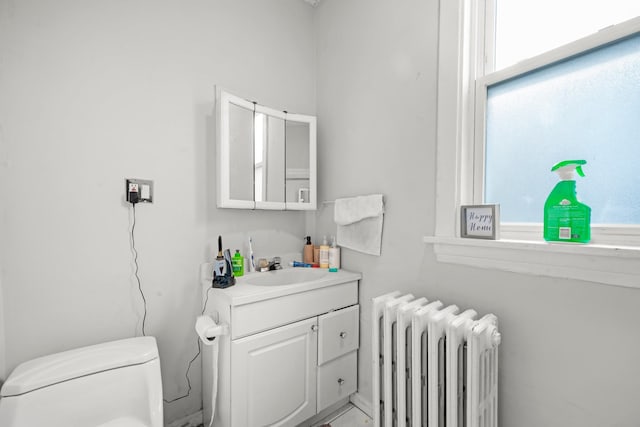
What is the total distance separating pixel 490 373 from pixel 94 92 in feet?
6.18

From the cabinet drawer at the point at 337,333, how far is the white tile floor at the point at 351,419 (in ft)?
1.17

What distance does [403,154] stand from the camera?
4.23ft

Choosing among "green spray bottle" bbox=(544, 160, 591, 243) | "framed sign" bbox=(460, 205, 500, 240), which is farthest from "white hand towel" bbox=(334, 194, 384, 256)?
"green spray bottle" bbox=(544, 160, 591, 243)

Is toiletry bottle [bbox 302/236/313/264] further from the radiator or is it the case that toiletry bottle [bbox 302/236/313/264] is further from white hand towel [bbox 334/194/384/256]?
the radiator

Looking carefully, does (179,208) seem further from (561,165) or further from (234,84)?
(561,165)

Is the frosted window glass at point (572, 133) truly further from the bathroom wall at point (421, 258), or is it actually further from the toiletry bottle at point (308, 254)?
the toiletry bottle at point (308, 254)

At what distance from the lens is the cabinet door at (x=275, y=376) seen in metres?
1.08

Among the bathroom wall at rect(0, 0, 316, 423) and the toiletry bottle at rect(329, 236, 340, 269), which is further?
the toiletry bottle at rect(329, 236, 340, 269)

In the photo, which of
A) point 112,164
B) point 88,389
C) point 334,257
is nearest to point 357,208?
point 334,257

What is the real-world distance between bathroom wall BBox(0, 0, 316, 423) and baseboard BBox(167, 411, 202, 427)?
26mm

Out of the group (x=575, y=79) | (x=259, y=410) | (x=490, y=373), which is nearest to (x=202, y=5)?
(x=575, y=79)

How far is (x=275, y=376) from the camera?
1176mm

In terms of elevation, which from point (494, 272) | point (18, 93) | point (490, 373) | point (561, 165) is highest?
point (18, 93)

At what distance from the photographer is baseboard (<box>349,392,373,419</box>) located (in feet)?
4.70
